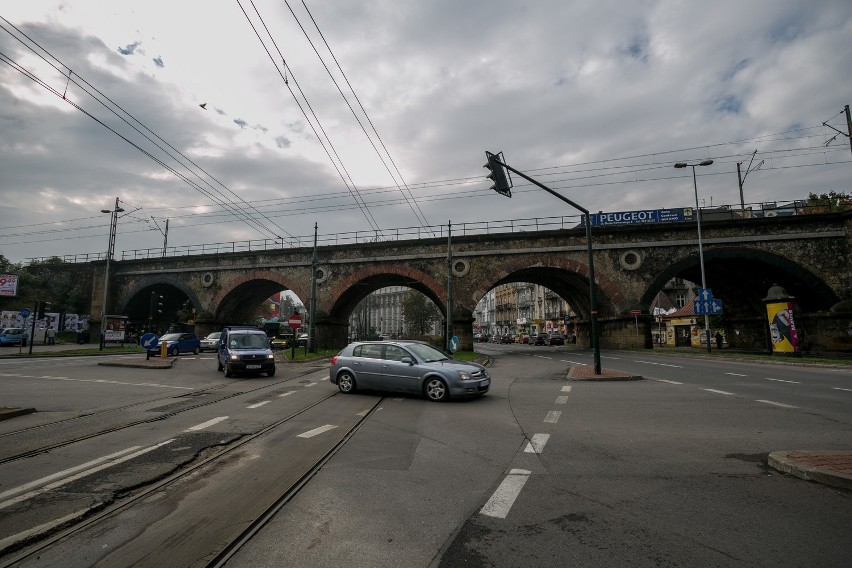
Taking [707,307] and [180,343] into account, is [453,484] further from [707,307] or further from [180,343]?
[180,343]

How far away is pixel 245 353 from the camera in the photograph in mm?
15867

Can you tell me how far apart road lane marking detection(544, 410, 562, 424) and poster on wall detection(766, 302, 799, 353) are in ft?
61.1

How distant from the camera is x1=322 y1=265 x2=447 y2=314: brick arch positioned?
34.0 m

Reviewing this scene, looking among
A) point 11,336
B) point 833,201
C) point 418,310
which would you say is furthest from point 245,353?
point 418,310

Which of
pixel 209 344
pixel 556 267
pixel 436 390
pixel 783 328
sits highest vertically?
pixel 556 267

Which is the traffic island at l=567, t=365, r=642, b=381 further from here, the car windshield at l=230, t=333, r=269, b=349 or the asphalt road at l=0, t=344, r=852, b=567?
the car windshield at l=230, t=333, r=269, b=349

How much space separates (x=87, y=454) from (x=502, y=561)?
18.5 ft

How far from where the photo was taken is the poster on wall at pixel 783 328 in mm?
21078

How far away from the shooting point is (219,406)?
9703mm

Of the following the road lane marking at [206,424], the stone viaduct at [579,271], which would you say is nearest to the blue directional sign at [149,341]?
the stone viaduct at [579,271]

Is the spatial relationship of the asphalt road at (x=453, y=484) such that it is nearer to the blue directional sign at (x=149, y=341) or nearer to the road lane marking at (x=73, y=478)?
the road lane marking at (x=73, y=478)

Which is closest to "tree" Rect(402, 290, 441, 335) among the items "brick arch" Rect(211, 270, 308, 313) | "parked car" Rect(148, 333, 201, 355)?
"brick arch" Rect(211, 270, 308, 313)

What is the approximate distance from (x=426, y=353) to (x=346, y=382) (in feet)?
7.33

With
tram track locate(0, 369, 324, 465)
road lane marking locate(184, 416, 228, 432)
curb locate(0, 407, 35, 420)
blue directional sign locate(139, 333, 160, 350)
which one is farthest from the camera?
blue directional sign locate(139, 333, 160, 350)
